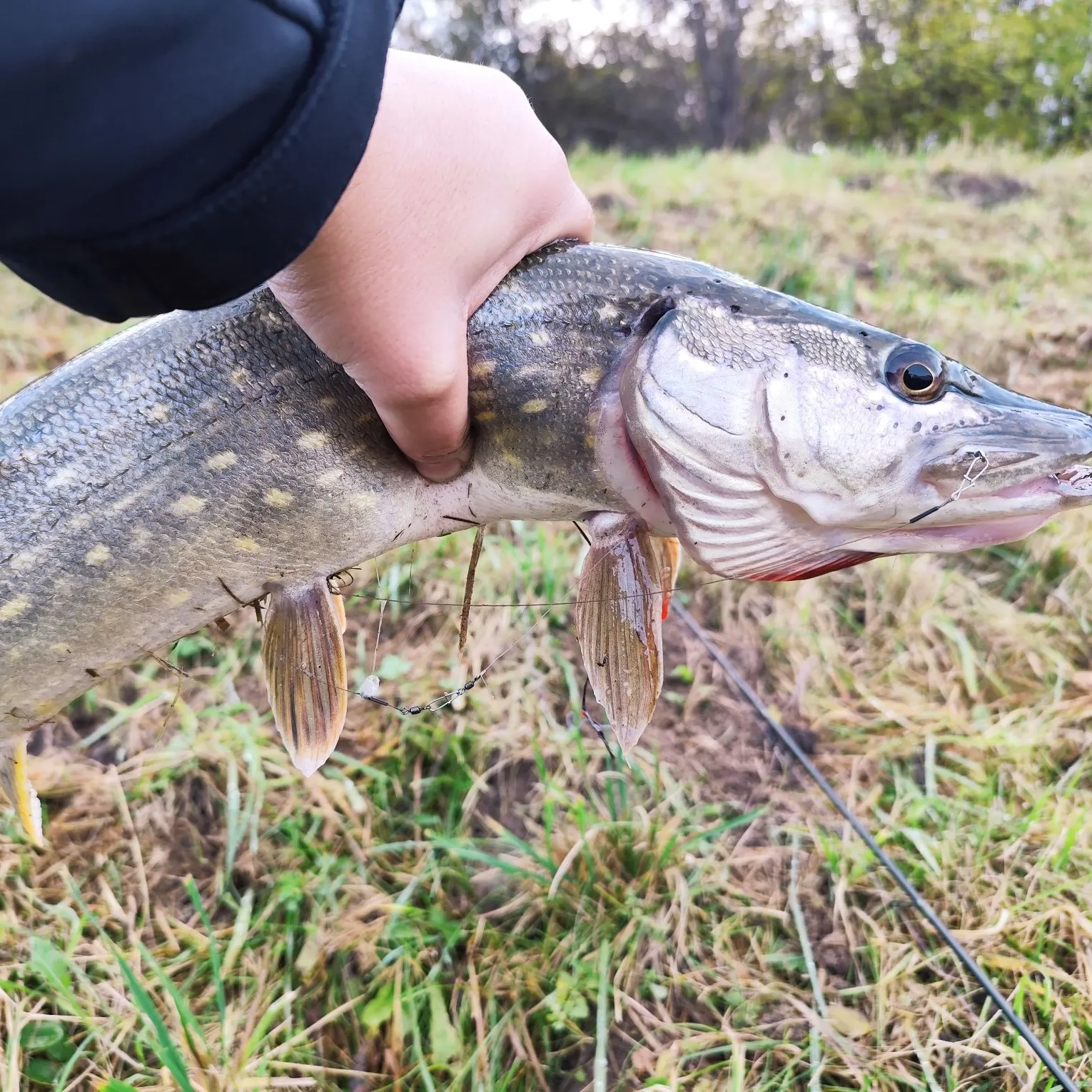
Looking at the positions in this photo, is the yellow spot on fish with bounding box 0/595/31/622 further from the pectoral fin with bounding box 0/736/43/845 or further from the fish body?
the pectoral fin with bounding box 0/736/43/845

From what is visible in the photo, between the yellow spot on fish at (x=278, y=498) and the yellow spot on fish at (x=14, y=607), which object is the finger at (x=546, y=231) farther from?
the yellow spot on fish at (x=14, y=607)

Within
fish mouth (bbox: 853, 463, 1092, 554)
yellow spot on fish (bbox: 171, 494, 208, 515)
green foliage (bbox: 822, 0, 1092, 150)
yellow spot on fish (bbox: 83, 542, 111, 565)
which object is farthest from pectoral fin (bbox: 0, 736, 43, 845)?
green foliage (bbox: 822, 0, 1092, 150)

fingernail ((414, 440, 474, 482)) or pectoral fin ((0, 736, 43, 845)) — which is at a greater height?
fingernail ((414, 440, 474, 482))

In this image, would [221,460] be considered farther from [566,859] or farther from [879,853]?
[879,853]

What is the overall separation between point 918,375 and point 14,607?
4.44 feet

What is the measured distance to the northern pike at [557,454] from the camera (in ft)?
3.81

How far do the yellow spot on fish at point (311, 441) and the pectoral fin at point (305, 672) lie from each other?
0.77 feet

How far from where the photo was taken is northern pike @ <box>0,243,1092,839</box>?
1161 millimetres

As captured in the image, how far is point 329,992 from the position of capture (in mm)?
1691

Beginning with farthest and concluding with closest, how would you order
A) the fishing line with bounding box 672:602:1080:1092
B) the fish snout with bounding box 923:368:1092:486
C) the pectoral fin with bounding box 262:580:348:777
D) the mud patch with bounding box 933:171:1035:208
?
1. the mud patch with bounding box 933:171:1035:208
2. the fishing line with bounding box 672:602:1080:1092
3. the pectoral fin with bounding box 262:580:348:777
4. the fish snout with bounding box 923:368:1092:486

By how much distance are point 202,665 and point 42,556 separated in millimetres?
1164

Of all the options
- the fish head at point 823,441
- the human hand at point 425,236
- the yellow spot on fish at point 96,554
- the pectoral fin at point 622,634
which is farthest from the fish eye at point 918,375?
the yellow spot on fish at point 96,554

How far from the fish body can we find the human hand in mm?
114

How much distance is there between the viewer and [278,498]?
126cm
